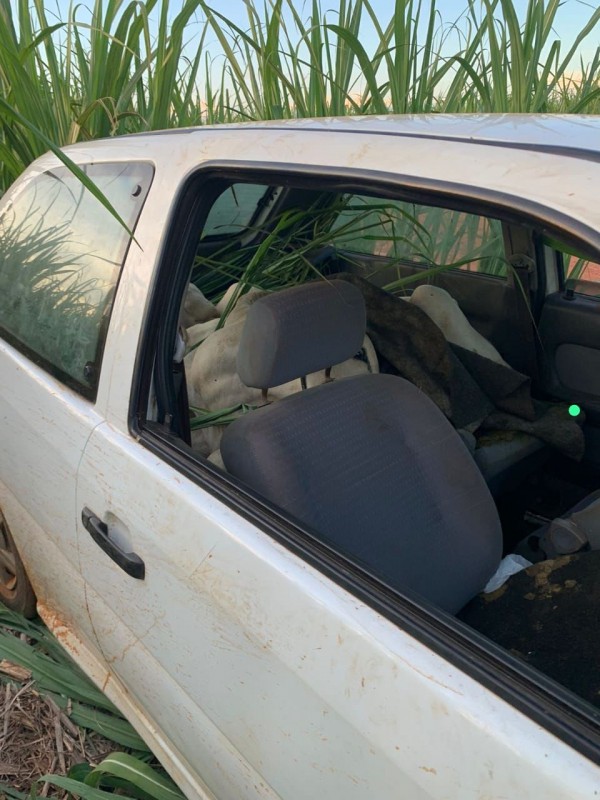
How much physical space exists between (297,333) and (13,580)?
1253 mm

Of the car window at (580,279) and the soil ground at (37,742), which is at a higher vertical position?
the car window at (580,279)

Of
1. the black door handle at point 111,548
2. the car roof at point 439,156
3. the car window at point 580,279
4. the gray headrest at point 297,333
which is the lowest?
the black door handle at point 111,548

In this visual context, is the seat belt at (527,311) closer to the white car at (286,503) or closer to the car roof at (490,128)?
the white car at (286,503)

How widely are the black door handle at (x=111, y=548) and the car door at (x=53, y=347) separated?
0.27ft

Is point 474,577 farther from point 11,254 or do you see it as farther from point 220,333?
point 11,254

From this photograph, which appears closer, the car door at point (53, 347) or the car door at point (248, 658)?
the car door at point (248, 658)

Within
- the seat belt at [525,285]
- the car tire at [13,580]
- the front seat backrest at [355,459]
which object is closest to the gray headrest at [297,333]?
the front seat backrest at [355,459]

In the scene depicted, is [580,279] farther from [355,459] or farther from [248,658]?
[248,658]

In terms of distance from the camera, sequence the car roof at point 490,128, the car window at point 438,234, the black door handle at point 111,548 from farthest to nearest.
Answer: the car window at point 438,234 → the black door handle at point 111,548 → the car roof at point 490,128

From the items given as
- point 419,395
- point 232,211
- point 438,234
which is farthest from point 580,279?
point 232,211

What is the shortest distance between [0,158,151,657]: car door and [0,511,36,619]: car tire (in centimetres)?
13

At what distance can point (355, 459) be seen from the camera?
1579mm

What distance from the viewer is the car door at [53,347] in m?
1.45

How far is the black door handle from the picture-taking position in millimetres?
1281
